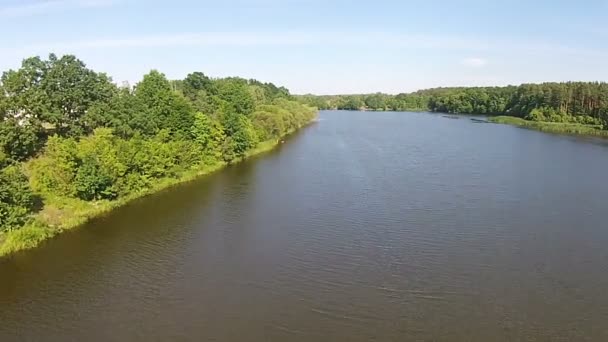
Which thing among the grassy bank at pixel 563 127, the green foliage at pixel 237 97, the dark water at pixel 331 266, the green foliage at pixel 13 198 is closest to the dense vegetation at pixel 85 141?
the green foliage at pixel 13 198

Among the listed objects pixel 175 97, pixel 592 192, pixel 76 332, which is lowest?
pixel 76 332

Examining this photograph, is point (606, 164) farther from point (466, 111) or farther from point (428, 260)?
point (466, 111)

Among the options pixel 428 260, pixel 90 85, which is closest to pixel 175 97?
pixel 90 85

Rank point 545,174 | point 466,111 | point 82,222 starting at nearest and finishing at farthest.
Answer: point 82,222 → point 545,174 → point 466,111

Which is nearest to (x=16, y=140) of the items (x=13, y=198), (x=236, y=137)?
(x=13, y=198)

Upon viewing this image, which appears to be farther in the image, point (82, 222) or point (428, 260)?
point (82, 222)

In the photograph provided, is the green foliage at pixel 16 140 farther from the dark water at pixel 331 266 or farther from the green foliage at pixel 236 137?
the green foliage at pixel 236 137
